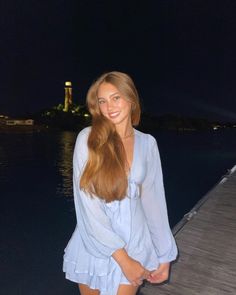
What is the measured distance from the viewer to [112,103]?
1.82 m

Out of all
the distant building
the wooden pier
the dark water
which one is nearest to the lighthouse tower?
the distant building

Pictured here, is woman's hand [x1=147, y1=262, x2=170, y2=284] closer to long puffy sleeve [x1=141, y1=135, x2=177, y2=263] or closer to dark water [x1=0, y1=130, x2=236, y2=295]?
long puffy sleeve [x1=141, y1=135, x2=177, y2=263]

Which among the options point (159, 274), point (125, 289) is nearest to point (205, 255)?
point (159, 274)

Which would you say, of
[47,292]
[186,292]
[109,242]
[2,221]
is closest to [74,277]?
[109,242]

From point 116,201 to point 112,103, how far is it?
0.54 m

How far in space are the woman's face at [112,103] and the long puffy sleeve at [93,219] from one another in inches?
7.0

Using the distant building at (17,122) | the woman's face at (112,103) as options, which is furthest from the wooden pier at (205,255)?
the distant building at (17,122)

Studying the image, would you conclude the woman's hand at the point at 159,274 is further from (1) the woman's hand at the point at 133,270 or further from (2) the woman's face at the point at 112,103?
(2) the woman's face at the point at 112,103

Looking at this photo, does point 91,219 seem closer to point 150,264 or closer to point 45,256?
point 150,264

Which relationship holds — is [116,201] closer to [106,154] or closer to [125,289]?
[106,154]

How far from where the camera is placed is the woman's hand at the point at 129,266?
1684mm

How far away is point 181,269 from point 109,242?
327 centimetres

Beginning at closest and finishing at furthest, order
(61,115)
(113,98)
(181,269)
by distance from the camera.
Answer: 1. (113,98)
2. (181,269)
3. (61,115)

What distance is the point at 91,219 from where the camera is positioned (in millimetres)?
1676
